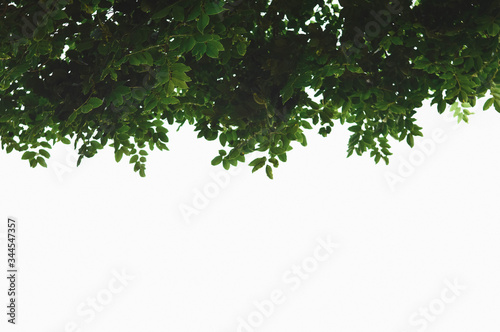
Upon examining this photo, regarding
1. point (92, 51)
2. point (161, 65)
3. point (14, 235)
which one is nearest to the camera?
point (161, 65)

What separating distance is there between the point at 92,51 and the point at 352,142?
2.38 m

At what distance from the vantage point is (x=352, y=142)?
440cm

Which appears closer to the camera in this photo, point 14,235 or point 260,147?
point 260,147

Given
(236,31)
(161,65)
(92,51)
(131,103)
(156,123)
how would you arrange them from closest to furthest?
(161,65), (236,31), (92,51), (131,103), (156,123)

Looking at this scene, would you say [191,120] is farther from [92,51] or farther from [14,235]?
[14,235]

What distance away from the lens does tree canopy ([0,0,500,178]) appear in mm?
2721

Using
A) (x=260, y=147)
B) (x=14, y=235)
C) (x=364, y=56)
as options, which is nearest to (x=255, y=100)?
(x=260, y=147)

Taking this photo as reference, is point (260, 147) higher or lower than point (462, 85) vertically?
higher

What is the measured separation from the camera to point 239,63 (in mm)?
3727

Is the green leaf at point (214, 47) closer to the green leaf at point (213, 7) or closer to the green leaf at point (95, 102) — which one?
the green leaf at point (213, 7)

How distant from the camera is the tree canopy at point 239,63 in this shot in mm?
2721

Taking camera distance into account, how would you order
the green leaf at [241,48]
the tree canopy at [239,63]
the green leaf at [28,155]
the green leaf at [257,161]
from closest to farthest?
the tree canopy at [239,63] < the green leaf at [241,48] < the green leaf at [257,161] < the green leaf at [28,155]

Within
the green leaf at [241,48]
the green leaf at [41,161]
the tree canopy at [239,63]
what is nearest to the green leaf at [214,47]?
the tree canopy at [239,63]

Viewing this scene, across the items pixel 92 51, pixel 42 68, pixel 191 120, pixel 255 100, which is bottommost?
pixel 255 100
